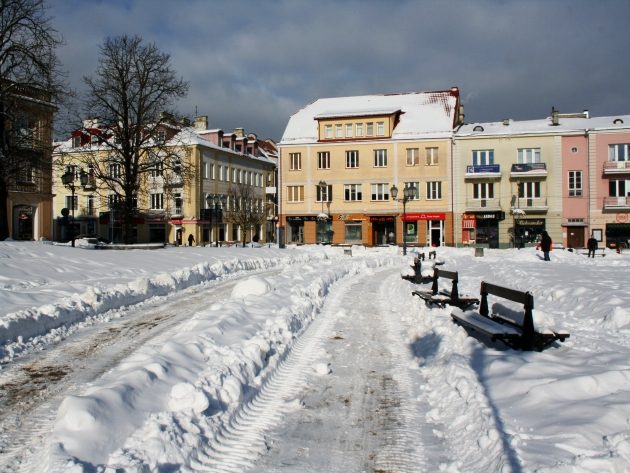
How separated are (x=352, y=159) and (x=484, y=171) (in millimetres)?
11808

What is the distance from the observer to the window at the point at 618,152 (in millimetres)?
45406

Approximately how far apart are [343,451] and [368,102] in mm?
52970

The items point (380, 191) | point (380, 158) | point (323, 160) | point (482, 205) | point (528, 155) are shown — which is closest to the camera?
point (528, 155)

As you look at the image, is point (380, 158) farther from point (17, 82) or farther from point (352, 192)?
point (17, 82)

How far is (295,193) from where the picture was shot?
52.3 m

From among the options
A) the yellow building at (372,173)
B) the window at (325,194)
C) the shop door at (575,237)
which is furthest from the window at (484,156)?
the window at (325,194)

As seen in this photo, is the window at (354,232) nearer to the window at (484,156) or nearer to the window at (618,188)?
the window at (484,156)

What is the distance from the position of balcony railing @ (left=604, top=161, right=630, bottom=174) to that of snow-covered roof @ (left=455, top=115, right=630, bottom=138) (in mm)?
2871

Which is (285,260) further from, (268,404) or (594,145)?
(594,145)

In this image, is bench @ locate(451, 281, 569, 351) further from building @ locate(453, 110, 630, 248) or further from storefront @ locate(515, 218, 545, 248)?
storefront @ locate(515, 218, 545, 248)

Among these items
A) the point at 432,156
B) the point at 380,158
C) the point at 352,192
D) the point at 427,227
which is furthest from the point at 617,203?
the point at 352,192

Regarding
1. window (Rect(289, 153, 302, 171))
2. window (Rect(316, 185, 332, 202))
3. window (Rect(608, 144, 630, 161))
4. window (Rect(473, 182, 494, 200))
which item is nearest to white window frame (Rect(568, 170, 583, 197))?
window (Rect(608, 144, 630, 161))

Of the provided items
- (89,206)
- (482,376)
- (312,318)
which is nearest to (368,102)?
(89,206)

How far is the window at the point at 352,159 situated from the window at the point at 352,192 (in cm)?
187
